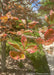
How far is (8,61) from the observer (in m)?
2.50

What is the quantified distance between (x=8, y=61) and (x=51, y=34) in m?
2.24

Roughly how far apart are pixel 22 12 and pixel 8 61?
5.02ft

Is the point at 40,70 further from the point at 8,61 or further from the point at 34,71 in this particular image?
the point at 8,61

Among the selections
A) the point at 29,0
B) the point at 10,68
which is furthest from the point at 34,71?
the point at 29,0

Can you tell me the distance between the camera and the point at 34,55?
109 inches

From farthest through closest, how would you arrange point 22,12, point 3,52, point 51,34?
point 3,52
point 22,12
point 51,34

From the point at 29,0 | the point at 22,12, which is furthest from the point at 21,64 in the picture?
the point at 29,0

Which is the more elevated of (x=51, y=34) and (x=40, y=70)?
(x=51, y=34)

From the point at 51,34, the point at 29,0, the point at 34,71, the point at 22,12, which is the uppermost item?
the point at 29,0

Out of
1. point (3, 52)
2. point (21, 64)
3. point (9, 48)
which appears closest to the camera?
point (3, 52)

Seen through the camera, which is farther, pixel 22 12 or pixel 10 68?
pixel 10 68

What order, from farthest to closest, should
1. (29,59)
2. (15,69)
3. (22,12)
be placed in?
(29,59) → (15,69) → (22,12)

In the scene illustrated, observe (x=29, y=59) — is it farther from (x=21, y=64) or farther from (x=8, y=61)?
(x=8, y=61)

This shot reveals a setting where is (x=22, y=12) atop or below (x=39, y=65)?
atop
